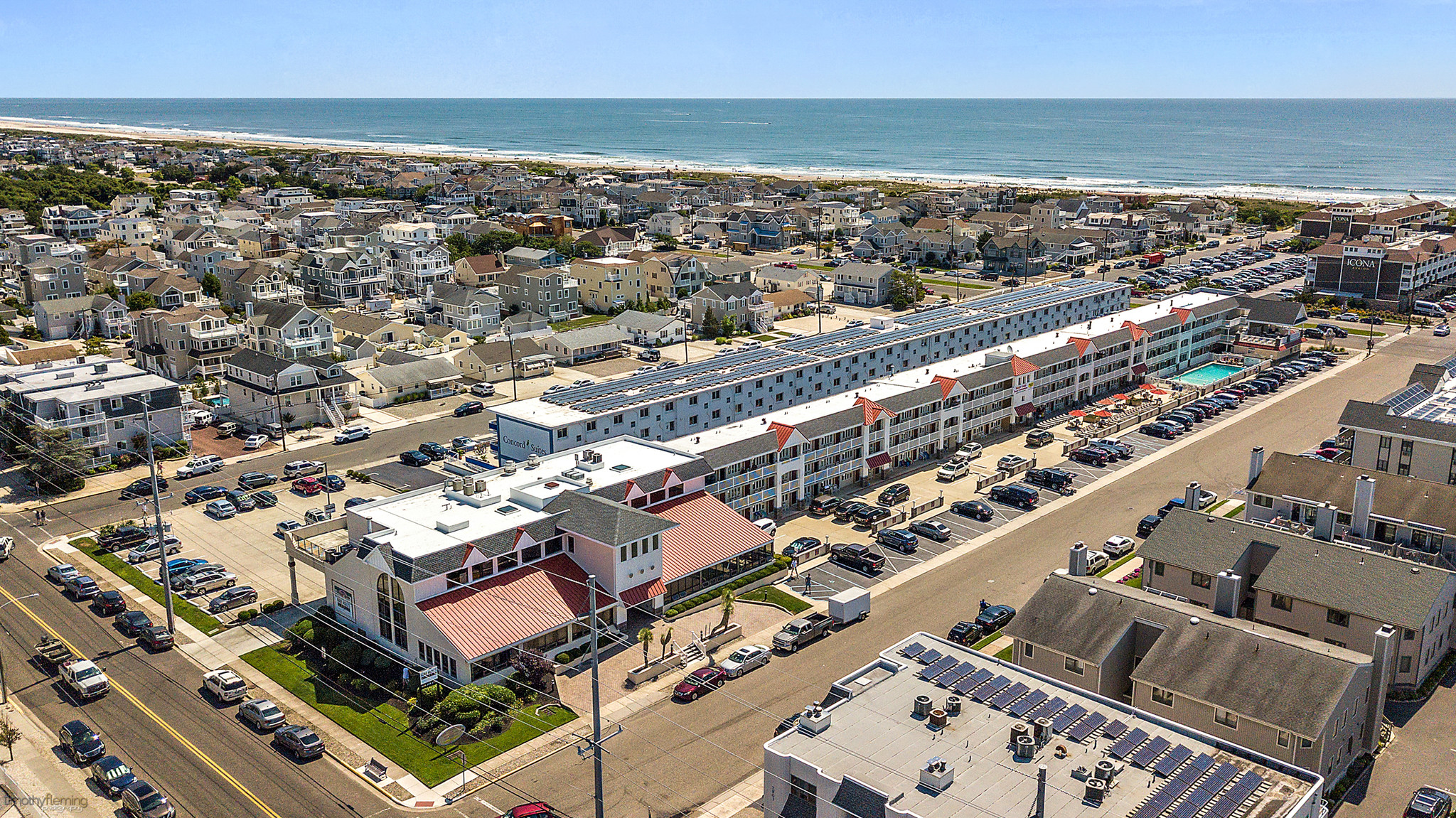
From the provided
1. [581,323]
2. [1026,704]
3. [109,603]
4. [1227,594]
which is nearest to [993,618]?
[1227,594]

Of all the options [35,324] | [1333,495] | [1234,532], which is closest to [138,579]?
[1234,532]

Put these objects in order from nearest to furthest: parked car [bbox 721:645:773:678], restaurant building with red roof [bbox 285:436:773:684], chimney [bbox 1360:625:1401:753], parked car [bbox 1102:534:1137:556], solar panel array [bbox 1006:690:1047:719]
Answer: solar panel array [bbox 1006:690:1047:719], chimney [bbox 1360:625:1401:753], restaurant building with red roof [bbox 285:436:773:684], parked car [bbox 721:645:773:678], parked car [bbox 1102:534:1137:556]

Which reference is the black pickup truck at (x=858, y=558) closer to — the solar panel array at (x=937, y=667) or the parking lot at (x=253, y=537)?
the solar panel array at (x=937, y=667)

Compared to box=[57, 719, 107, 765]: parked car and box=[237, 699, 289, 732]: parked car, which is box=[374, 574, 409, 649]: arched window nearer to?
box=[237, 699, 289, 732]: parked car

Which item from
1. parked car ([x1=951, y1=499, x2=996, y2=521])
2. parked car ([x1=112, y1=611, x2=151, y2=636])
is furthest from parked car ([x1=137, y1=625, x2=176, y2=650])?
parked car ([x1=951, y1=499, x2=996, y2=521])

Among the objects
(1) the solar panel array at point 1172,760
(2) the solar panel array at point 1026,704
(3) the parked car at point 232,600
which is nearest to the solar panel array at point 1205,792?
(1) the solar panel array at point 1172,760

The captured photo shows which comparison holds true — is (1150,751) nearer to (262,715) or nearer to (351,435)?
(262,715)
